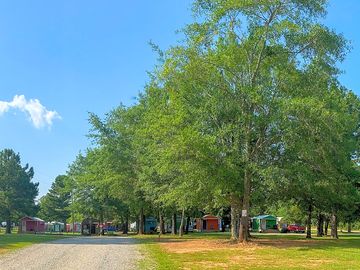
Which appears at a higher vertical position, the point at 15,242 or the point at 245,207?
the point at 245,207

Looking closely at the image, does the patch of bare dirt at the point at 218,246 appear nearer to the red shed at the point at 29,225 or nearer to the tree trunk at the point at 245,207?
the tree trunk at the point at 245,207

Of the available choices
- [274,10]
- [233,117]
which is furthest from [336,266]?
[274,10]

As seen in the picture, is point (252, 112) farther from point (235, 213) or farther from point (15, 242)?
point (15, 242)

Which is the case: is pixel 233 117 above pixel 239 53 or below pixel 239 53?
below

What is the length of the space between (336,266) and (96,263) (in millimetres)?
8027

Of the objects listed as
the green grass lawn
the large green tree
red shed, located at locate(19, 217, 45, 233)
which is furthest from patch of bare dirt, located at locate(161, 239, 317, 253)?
red shed, located at locate(19, 217, 45, 233)

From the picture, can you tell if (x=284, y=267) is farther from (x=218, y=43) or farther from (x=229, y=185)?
(x=218, y=43)

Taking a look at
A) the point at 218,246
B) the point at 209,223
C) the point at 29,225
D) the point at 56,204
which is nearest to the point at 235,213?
the point at 218,246

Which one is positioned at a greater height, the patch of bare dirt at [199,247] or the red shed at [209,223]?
the patch of bare dirt at [199,247]

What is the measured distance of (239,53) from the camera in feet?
98.0

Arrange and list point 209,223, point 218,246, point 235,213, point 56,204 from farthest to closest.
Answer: point 56,204 < point 209,223 < point 235,213 < point 218,246

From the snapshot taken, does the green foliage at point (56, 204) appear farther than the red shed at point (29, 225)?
Yes

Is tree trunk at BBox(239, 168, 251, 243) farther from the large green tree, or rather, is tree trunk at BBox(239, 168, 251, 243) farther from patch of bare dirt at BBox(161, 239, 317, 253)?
the large green tree

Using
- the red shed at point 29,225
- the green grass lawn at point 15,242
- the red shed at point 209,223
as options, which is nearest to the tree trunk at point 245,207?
the green grass lawn at point 15,242
